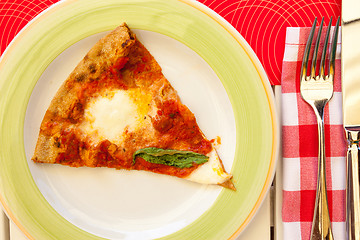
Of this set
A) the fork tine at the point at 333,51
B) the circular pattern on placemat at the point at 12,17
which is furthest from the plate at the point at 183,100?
the fork tine at the point at 333,51

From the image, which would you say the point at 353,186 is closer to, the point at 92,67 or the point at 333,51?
the point at 333,51

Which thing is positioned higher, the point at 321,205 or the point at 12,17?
the point at 12,17

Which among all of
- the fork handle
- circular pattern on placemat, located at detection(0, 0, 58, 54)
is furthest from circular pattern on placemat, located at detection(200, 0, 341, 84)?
circular pattern on placemat, located at detection(0, 0, 58, 54)

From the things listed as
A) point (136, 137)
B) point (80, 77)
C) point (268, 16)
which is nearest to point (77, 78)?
point (80, 77)

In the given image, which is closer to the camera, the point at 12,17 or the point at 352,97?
the point at 352,97

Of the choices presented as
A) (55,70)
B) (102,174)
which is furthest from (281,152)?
(55,70)

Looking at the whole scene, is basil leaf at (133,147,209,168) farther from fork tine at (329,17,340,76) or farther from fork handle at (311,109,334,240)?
fork tine at (329,17,340,76)

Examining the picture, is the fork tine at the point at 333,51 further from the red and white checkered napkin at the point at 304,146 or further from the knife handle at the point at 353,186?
the knife handle at the point at 353,186
